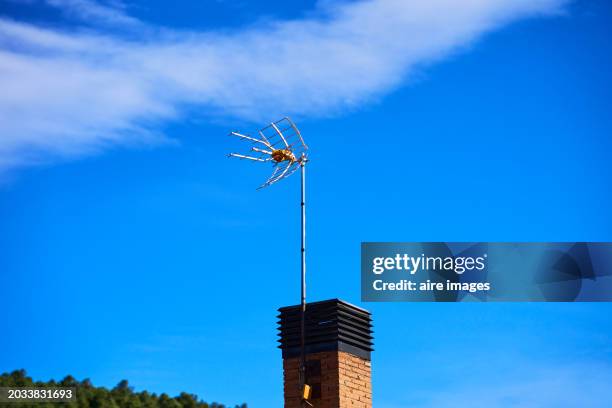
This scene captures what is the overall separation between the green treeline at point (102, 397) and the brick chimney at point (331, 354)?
29.2 m

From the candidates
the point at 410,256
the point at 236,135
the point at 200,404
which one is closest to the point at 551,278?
the point at 410,256

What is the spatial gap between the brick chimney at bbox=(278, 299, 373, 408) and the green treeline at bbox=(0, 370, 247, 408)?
29.2 metres

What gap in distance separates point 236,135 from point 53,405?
103 ft

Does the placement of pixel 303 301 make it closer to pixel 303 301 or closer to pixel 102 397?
pixel 303 301

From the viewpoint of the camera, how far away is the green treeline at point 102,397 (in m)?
52.1

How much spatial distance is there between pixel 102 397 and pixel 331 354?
3879cm

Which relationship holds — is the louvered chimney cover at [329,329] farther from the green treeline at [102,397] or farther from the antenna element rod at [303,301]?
the green treeline at [102,397]

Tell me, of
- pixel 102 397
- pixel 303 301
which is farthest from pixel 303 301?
pixel 102 397

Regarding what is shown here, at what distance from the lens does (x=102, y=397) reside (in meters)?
56.4

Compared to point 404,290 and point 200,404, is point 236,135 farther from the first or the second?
point 200,404

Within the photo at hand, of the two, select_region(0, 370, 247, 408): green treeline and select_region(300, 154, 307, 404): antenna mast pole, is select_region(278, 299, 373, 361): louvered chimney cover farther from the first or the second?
select_region(0, 370, 247, 408): green treeline

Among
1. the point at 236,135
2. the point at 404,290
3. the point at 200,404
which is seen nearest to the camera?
the point at 236,135

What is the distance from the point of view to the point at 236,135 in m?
22.2

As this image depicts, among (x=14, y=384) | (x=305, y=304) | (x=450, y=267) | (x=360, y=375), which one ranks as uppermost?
(x=14, y=384)
